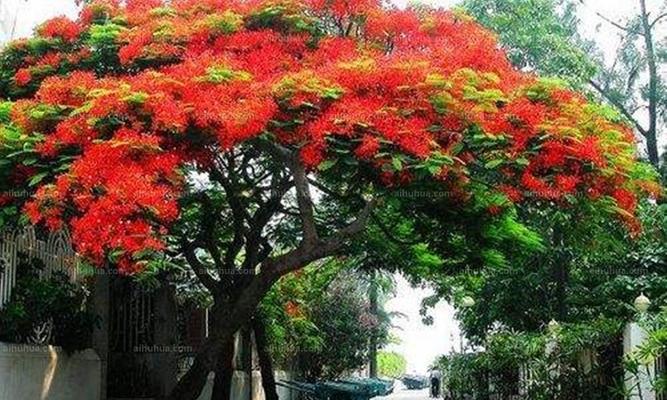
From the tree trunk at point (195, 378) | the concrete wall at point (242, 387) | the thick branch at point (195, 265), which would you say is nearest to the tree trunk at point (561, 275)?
the concrete wall at point (242, 387)

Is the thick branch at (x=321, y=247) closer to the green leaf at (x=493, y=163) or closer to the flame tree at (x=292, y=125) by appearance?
the flame tree at (x=292, y=125)

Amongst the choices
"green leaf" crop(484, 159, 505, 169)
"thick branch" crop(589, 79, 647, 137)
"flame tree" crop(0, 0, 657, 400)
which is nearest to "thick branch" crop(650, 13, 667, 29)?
"thick branch" crop(589, 79, 647, 137)

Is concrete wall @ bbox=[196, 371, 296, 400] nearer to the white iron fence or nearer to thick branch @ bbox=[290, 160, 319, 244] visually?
the white iron fence

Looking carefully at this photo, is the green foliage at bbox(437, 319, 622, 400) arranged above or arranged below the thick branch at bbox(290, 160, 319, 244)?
below

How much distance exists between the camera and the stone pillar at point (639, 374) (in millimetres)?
7863

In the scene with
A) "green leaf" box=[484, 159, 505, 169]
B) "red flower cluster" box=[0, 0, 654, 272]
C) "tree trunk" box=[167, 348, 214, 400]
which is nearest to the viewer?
"red flower cluster" box=[0, 0, 654, 272]

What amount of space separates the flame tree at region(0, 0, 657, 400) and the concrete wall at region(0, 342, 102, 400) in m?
1.25

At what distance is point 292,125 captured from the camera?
9844 millimetres

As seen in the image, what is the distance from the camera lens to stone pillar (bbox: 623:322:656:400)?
7.86 meters

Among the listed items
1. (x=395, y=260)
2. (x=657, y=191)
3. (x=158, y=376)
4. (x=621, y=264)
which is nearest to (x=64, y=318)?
(x=158, y=376)

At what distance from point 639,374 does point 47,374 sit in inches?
256

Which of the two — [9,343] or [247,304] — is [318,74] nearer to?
[247,304]

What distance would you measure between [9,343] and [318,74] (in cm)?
418

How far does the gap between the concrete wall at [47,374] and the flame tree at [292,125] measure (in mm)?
1248
